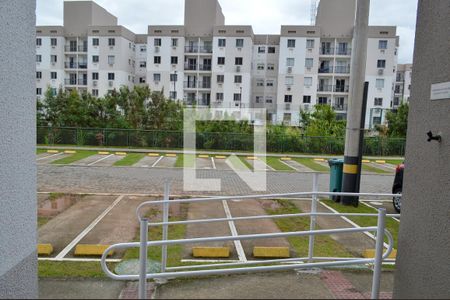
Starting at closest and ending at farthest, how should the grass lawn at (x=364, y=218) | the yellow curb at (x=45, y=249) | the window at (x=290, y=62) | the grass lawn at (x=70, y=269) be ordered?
the grass lawn at (x=70, y=269)
the yellow curb at (x=45, y=249)
the grass lawn at (x=364, y=218)
the window at (x=290, y=62)

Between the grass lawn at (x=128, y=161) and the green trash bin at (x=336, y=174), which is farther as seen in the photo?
the grass lawn at (x=128, y=161)

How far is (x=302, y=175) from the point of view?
1495cm

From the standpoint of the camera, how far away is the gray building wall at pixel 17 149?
7.66 feet

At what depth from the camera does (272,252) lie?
4980 millimetres

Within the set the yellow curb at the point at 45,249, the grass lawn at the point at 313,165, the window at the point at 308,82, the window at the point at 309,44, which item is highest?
the window at the point at 309,44

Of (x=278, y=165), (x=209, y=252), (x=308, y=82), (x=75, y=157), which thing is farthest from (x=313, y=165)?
(x=308, y=82)

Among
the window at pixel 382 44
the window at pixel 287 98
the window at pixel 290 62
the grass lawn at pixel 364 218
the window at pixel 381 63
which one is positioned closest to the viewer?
the grass lawn at pixel 364 218

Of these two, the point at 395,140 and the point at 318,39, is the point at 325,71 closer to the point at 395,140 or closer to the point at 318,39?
the point at 318,39

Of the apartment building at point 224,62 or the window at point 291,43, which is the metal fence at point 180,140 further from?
the window at point 291,43

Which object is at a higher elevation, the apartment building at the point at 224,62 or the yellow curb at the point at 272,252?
the apartment building at the point at 224,62

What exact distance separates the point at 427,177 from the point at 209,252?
Answer: 3.17 m

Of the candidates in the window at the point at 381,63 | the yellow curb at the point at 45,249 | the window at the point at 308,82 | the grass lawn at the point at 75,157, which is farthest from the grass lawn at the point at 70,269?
the window at the point at 381,63

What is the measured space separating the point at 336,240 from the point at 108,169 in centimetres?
1109

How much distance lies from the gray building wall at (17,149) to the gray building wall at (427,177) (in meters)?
2.73
